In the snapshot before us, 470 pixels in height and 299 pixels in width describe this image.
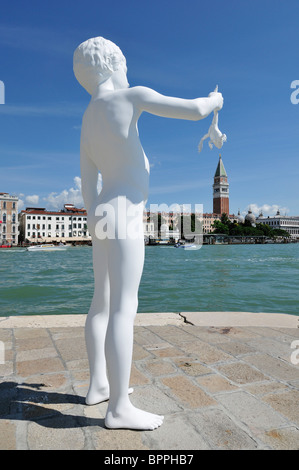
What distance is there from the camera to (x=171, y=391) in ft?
7.11

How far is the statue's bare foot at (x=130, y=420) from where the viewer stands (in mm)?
1722

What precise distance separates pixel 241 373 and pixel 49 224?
75.4 metres

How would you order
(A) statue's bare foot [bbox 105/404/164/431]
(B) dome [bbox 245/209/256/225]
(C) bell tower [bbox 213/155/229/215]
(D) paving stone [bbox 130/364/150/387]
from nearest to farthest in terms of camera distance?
(A) statue's bare foot [bbox 105/404/164/431] < (D) paving stone [bbox 130/364/150/387] < (C) bell tower [bbox 213/155/229/215] < (B) dome [bbox 245/209/256/225]

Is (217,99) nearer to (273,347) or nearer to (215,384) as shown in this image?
(215,384)

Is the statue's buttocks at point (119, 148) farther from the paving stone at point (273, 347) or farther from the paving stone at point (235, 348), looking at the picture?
the paving stone at point (273, 347)

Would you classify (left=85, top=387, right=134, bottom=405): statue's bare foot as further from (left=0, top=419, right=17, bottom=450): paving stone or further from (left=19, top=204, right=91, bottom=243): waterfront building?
(left=19, top=204, right=91, bottom=243): waterfront building

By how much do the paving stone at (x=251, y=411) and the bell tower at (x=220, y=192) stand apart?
388ft

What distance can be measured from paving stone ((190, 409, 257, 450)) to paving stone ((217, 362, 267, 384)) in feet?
1.64

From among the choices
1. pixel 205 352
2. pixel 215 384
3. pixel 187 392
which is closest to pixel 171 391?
pixel 187 392

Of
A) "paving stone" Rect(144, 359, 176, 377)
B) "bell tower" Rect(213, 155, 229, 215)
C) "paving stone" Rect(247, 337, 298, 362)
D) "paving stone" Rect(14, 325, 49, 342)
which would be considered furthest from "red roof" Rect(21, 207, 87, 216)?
"paving stone" Rect(144, 359, 176, 377)

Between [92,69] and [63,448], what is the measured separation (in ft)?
6.51

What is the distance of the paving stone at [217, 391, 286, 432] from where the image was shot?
5.83 ft

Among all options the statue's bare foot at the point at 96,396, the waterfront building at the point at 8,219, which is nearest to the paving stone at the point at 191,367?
the statue's bare foot at the point at 96,396
